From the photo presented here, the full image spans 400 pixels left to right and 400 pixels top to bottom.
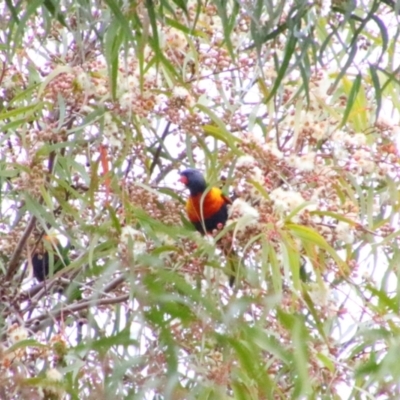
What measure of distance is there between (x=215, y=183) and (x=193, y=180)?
0.44 m

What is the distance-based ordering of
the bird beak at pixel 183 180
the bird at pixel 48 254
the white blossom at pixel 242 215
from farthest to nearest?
the bird beak at pixel 183 180, the bird at pixel 48 254, the white blossom at pixel 242 215

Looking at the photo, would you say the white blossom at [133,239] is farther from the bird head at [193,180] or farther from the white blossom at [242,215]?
the bird head at [193,180]

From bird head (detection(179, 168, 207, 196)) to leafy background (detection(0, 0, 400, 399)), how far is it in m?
0.04

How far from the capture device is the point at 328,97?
6.36 ft

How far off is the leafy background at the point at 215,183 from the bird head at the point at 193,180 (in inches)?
1.7

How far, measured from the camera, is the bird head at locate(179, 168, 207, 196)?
2152 mm

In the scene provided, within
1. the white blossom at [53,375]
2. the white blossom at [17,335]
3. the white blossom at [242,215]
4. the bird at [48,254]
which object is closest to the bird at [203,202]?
the bird at [48,254]

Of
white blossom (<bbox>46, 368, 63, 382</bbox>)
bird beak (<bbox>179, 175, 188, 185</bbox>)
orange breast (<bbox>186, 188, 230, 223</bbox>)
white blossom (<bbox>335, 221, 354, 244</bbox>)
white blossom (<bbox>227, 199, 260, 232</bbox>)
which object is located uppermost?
bird beak (<bbox>179, 175, 188, 185</bbox>)

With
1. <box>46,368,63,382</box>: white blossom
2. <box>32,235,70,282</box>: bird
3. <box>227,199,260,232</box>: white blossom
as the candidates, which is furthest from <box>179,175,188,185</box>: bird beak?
<box>46,368,63,382</box>: white blossom

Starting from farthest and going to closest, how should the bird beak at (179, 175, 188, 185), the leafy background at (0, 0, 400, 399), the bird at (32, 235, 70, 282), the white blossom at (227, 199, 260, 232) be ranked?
the bird beak at (179, 175, 188, 185), the bird at (32, 235, 70, 282), the white blossom at (227, 199, 260, 232), the leafy background at (0, 0, 400, 399)

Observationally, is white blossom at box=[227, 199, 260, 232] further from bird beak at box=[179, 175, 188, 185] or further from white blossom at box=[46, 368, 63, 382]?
bird beak at box=[179, 175, 188, 185]

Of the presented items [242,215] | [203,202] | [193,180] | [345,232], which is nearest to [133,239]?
[242,215]

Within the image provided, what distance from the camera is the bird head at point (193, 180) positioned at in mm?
2152

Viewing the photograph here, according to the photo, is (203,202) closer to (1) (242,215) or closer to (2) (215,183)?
(2) (215,183)
